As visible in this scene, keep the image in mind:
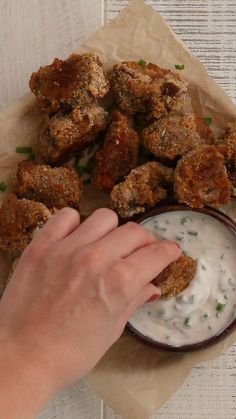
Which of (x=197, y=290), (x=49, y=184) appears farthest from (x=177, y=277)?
(x=49, y=184)

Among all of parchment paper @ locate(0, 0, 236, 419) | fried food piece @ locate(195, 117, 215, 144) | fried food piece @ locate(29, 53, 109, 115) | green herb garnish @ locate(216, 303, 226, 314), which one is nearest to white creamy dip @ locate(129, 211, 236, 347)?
green herb garnish @ locate(216, 303, 226, 314)

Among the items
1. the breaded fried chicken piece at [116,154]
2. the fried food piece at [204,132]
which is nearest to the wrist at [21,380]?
the breaded fried chicken piece at [116,154]

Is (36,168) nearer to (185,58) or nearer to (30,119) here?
(30,119)

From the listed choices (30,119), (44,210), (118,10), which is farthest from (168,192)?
(118,10)

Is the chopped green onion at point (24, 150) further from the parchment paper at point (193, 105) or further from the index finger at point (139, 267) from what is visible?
the index finger at point (139, 267)

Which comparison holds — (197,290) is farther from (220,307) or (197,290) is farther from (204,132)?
(204,132)
